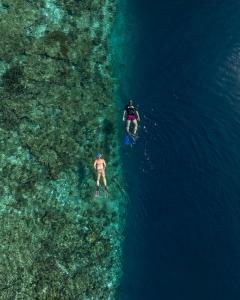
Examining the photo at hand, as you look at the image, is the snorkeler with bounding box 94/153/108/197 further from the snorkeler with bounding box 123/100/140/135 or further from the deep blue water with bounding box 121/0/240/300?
the snorkeler with bounding box 123/100/140/135

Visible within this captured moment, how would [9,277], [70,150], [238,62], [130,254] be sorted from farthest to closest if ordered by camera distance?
[238,62] → [70,150] → [130,254] → [9,277]

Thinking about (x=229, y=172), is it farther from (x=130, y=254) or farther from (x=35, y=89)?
(x=35, y=89)

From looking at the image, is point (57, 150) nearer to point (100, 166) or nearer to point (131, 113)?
point (100, 166)

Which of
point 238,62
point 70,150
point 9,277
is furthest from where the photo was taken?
point 238,62

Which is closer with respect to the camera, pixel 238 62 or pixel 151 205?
pixel 151 205

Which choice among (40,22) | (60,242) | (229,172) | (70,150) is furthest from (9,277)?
(40,22)

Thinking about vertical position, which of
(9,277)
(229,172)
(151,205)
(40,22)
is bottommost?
(9,277)

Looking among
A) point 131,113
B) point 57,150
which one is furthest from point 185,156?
point 57,150
